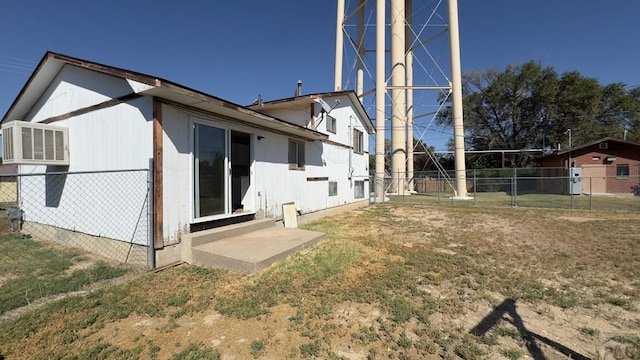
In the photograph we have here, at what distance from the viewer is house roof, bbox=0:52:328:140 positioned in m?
4.07

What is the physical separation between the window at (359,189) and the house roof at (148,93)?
554 centimetres

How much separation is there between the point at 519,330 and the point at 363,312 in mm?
1496

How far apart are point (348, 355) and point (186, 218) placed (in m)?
3.63

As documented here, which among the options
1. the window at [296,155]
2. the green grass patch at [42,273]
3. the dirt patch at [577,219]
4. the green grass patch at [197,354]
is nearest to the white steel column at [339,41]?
the window at [296,155]

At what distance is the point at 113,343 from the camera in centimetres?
251

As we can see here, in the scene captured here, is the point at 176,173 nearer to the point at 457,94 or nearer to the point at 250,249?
the point at 250,249

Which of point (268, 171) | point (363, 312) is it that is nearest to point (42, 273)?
point (268, 171)

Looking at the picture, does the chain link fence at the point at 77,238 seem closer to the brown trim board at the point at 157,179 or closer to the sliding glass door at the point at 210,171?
the brown trim board at the point at 157,179

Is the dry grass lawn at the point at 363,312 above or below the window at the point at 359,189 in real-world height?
below

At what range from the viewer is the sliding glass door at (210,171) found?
5082 millimetres

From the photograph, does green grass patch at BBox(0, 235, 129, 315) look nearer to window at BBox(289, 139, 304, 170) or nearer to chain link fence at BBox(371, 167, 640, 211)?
window at BBox(289, 139, 304, 170)

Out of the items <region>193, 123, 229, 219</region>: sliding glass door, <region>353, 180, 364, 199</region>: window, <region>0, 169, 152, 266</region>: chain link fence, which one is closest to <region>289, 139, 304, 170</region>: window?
<region>193, 123, 229, 219</region>: sliding glass door

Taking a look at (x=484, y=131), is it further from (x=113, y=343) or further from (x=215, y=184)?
(x=113, y=343)

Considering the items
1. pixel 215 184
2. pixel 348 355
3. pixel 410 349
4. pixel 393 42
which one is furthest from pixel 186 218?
pixel 393 42
